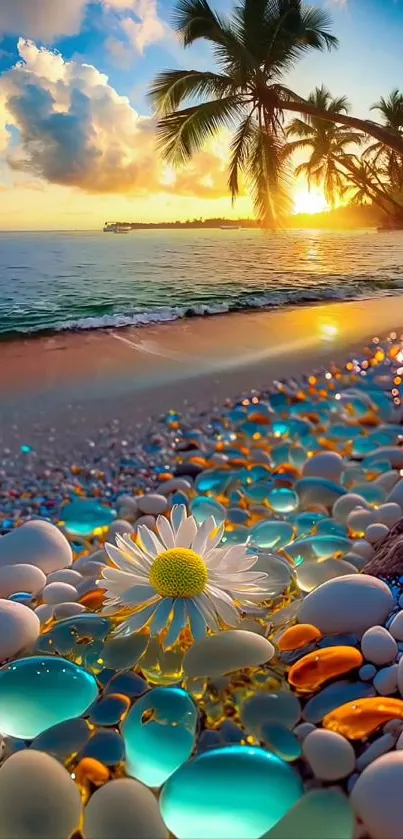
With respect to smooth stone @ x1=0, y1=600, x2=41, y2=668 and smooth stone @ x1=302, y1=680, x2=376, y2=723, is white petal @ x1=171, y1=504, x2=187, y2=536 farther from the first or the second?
smooth stone @ x1=302, y1=680, x2=376, y2=723

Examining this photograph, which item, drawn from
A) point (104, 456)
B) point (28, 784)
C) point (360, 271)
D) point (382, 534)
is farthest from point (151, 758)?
point (360, 271)

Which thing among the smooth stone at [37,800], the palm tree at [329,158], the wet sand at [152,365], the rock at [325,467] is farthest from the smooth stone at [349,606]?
the palm tree at [329,158]

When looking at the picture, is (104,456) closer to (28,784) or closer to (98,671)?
(98,671)

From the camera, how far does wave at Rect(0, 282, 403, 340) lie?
28.9 ft

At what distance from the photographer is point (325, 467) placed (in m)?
2.43

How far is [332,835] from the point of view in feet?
2.84

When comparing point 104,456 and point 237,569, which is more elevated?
point 237,569

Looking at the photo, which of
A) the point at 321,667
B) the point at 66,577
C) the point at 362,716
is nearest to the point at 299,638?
the point at 321,667

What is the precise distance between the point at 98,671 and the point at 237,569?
0.33 metres

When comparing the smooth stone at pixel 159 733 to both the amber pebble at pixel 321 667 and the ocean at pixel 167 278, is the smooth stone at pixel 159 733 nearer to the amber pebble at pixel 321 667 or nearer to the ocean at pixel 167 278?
the amber pebble at pixel 321 667

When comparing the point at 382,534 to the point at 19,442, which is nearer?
the point at 382,534

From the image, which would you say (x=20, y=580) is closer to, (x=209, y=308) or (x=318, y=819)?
(x=318, y=819)

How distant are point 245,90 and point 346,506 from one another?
34.5 ft

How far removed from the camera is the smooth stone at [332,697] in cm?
107
